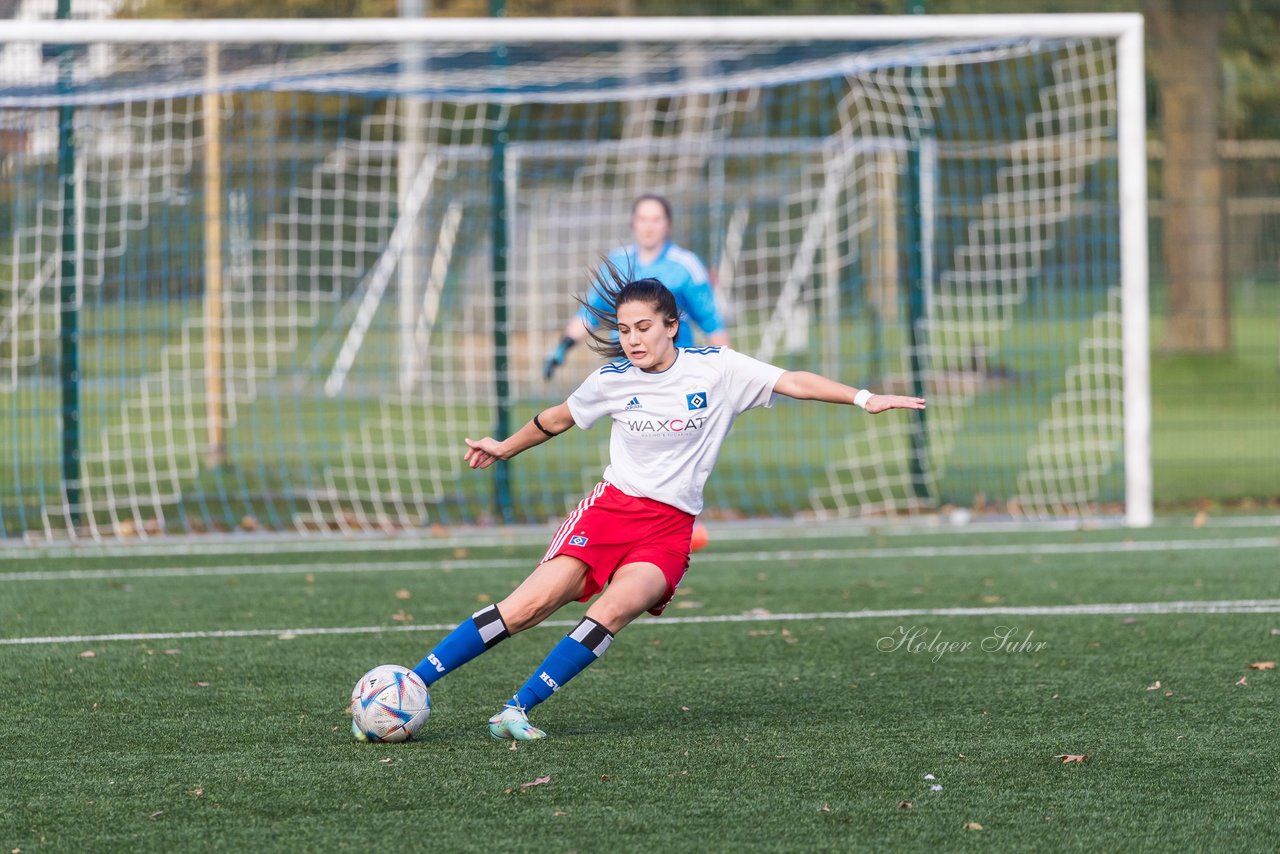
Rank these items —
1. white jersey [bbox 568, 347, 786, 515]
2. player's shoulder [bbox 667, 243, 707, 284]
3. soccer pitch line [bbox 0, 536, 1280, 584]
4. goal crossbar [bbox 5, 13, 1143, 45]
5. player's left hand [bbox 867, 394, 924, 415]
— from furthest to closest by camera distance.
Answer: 1. goal crossbar [bbox 5, 13, 1143, 45]
2. soccer pitch line [bbox 0, 536, 1280, 584]
3. player's shoulder [bbox 667, 243, 707, 284]
4. white jersey [bbox 568, 347, 786, 515]
5. player's left hand [bbox 867, 394, 924, 415]

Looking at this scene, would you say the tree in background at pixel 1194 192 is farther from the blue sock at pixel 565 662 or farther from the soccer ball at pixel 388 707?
the soccer ball at pixel 388 707

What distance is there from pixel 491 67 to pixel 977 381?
671cm

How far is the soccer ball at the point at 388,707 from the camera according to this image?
4.99 m

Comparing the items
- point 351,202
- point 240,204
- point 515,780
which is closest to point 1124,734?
point 515,780

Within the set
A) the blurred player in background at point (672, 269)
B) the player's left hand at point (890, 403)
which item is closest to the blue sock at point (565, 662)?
the player's left hand at point (890, 403)

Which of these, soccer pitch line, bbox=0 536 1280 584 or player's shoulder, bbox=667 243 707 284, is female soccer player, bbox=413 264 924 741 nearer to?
player's shoulder, bbox=667 243 707 284

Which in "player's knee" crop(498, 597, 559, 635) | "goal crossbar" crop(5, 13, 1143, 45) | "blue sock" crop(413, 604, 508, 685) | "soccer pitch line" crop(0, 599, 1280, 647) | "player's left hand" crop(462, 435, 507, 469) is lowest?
"soccer pitch line" crop(0, 599, 1280, 647)

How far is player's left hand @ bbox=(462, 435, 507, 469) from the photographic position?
5395 mm

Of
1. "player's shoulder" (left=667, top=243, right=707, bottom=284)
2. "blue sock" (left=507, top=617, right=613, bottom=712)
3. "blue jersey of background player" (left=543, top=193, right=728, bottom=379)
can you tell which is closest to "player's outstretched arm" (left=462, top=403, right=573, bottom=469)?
"blue sock" (left=507, top=617, right=613, bottom=712)

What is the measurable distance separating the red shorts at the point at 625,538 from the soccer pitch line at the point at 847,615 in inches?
77.6

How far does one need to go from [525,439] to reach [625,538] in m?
0.51

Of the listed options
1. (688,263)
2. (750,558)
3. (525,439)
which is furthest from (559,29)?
(525,439)

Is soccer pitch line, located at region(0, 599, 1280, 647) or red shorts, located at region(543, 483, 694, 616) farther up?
red shorts, located at region(543, 483, 694, 616)

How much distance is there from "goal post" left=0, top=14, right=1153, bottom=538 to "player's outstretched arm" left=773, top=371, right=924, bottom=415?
5.13 m
